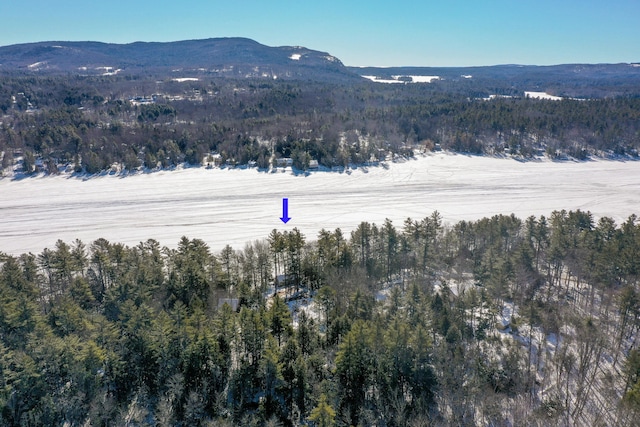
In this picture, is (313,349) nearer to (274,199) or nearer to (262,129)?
(274,199)

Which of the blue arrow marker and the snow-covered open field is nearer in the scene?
the snow-covered open field

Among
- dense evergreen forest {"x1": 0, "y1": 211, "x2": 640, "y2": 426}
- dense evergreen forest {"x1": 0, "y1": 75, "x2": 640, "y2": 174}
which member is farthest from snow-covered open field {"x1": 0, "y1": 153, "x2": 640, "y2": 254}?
dense evergreen forest {"x1": 0, "y1": 211, "x2": 640, "y2": 426}

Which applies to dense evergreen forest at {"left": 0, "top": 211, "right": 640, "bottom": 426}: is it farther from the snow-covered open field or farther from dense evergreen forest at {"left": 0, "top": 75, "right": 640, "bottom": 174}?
dense evergreen forest at {"left": 0, "top": 75, "right": 640, "bottom": 174}

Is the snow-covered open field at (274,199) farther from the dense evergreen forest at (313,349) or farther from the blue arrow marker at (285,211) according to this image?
the dense evergreen forest at (313,349)

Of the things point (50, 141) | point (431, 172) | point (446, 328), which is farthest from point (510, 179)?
point (50, 141)

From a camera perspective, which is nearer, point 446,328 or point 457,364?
point 457,364

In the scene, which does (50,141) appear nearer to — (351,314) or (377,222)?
(377,222)

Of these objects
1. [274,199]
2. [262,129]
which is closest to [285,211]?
[274,199]

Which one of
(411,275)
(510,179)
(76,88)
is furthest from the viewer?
(76,88)
